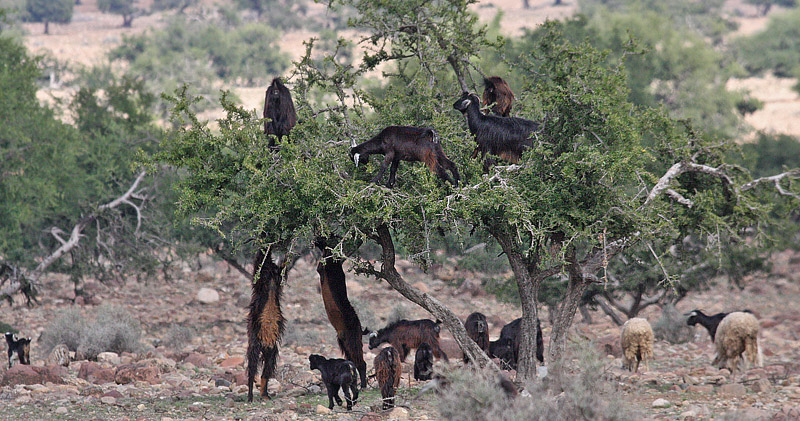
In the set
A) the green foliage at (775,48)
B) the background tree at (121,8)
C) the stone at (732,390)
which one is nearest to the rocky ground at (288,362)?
the stone at (732,390)

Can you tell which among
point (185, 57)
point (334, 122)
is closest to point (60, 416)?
point (334, 122)

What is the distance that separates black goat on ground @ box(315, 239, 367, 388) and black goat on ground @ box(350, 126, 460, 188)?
1.85 metres

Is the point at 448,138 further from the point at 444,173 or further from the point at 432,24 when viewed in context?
the point at 432,24

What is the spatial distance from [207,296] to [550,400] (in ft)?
50.4

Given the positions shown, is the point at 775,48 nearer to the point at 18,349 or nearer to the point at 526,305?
the point at 526,305

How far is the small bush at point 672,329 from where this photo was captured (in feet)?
54.4

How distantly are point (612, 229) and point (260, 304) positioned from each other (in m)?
3.98

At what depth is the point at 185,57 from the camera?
178 ft

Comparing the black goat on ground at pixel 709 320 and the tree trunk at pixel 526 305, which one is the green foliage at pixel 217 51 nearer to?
the black goat on ground at pixel 709 320

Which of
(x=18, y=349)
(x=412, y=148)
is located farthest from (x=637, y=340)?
(x=18, y=349)

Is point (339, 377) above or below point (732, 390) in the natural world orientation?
above

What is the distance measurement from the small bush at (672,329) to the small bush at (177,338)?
9079 millimetres

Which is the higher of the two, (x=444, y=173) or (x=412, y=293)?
(x=444, y=173)

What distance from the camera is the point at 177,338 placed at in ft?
50.9
